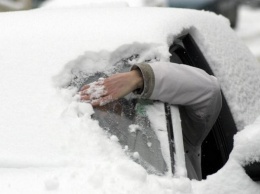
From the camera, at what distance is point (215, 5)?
41.3ft

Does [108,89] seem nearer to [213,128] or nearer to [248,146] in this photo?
[248,146]

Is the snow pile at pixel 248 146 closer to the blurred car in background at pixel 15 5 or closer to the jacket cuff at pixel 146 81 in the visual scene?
the jacket cuff at pixel 146 81

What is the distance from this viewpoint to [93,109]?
217cm

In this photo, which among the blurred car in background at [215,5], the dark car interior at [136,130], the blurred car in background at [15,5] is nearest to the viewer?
the dark car interior at [136,130]

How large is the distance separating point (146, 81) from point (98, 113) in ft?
0.83

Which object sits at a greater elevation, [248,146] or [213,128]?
[248,146]

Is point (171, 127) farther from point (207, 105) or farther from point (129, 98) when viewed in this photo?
point (207, 105)

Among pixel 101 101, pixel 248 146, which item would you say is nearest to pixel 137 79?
pixel 101 101

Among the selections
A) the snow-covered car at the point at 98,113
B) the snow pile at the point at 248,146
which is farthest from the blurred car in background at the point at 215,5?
the snow pile at the point at 248,146

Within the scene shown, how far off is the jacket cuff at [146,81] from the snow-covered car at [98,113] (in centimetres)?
5

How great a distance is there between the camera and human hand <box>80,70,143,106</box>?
7.18 ft

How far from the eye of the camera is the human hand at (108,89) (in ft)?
7.18

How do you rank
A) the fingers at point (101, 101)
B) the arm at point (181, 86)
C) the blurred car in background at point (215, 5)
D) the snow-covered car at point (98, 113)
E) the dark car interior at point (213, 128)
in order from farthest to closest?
the blurred car in background at point (215, 5) < the dark car interior at point (213, 128) < the arm at point (181, 86) < the fingers at point (101, 101) < the snow-covered car at point (98, 113)

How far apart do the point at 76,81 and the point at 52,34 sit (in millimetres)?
314
